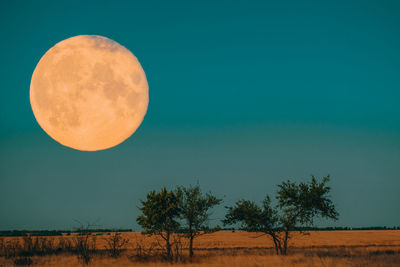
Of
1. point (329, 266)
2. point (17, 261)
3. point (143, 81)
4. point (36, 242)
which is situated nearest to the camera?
point (143, 81)

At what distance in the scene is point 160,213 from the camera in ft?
102

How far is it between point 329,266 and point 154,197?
15.0 meters

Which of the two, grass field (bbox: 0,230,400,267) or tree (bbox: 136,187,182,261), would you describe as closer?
grass field (bbox: 0,230,400,267)

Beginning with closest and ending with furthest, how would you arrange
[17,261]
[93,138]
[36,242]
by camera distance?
[93,138]
[17,261]
[36,242]

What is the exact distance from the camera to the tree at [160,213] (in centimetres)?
3108

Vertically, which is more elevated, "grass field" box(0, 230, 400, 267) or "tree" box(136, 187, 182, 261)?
"tree" box(136, 187, 182, 261)

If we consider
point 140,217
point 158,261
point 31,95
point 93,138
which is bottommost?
point 158,261

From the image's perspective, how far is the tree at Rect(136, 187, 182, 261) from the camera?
31078 mm

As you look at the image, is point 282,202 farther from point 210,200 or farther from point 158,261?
point 158,261

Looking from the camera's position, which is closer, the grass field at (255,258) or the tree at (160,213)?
the grass field at (255,258)

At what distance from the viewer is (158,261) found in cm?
2928

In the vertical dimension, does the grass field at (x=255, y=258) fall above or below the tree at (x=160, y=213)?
below

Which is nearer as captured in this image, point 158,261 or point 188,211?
point 158,261

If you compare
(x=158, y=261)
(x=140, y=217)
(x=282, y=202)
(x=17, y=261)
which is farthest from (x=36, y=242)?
(x=282, y=202)
